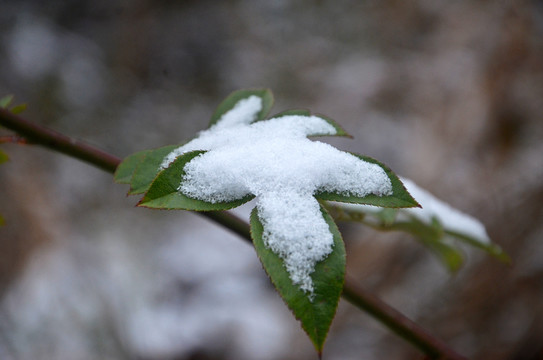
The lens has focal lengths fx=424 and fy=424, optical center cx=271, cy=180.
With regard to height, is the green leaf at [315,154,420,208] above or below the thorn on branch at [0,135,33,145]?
above

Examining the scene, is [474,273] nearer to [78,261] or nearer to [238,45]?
[78,261]

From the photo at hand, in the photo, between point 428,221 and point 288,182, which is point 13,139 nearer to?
point 288,182

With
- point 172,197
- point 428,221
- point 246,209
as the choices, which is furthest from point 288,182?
point 246,209

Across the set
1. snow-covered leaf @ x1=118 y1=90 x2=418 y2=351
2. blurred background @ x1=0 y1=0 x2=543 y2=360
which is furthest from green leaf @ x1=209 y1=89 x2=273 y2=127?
blurred background @ x1=0 y1=0 x2=543 y2=360

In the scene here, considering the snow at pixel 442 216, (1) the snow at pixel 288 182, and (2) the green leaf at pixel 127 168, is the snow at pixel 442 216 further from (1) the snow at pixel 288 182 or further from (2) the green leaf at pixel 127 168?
(2) the green leaf at pixel 127 168

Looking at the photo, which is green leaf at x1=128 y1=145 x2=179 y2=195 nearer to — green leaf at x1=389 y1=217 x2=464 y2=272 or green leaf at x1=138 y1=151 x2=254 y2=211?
green leaf at x1=138 y1=151 x2=254 y2=211

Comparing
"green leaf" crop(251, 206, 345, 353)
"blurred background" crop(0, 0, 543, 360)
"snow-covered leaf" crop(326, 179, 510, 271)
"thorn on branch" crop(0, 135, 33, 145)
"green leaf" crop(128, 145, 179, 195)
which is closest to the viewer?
"green leaf" crop(251, 206, 345, 353)

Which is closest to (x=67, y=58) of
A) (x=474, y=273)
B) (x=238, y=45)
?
(x=238, y=45)
